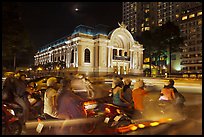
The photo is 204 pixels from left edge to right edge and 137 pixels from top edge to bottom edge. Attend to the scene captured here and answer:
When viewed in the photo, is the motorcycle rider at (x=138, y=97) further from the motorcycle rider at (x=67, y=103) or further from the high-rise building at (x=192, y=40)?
the high-rise building at (x=192, y=40)

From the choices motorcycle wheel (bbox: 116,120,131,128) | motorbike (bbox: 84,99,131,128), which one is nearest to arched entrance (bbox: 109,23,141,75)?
motorbike (bbox: 84,99,131,128)

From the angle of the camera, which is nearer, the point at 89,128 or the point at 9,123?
the point at 9,123

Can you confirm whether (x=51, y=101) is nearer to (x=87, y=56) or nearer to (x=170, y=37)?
(x=87, y=56)

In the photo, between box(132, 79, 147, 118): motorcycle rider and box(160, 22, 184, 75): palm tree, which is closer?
box(132, 79, 147, 118): motorcycle rider

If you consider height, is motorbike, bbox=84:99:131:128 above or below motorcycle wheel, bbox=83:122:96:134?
above

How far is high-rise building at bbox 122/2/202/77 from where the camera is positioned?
70812 mm

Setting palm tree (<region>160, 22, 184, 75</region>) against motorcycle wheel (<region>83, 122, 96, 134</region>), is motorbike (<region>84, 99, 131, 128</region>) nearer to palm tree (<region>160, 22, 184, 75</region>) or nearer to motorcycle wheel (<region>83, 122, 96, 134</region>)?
motorcycle wheel (<region>83, 122, 96, 134</region>)

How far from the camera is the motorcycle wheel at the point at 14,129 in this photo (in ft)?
18.0

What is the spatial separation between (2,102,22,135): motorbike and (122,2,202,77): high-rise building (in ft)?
215

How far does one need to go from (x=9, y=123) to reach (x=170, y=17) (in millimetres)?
92929

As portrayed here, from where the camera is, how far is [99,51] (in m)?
50.9

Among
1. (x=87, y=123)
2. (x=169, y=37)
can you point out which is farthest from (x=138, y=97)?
(x=169, y=37)

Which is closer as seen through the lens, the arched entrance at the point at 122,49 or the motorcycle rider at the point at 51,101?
the motorcycle rider at the point at 51,101

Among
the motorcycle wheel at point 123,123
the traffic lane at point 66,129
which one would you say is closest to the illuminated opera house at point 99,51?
the motorcycle wheel at point 123,123
